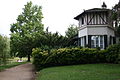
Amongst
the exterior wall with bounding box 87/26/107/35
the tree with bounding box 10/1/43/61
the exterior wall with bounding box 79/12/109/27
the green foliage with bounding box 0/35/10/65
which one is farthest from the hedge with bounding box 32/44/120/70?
the tree with bounding box 10/1/43/61

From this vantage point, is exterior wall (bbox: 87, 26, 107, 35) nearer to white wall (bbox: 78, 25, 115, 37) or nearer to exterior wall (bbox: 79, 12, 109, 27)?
white wall (bbox: 78, 25, 115, 37)

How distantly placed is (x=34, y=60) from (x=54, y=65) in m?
2.18

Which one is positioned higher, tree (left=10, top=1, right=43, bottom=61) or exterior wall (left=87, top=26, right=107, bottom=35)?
tree (left=10, top=1, right=43, bottom=61)

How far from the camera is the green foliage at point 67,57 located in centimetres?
2162

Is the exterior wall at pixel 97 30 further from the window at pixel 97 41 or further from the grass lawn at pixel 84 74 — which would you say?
the grass lawn at pixel 84 74

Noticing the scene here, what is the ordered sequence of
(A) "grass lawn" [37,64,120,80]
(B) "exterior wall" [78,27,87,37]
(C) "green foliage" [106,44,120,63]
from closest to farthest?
1. (A) "grass lawn" [37,64,120,80]
2. (C) "green foliage" [106,44,120,63]
3. (B) "exterior wall" [78,27,87,37]

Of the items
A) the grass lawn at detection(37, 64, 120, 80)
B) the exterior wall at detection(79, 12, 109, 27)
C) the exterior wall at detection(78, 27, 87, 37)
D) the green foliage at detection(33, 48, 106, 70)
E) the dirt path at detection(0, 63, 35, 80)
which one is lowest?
the dirt path at detection(0, 63, 35, 80)

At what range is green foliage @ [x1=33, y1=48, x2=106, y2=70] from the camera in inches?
851

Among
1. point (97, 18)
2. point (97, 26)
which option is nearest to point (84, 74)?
point (97, 26)

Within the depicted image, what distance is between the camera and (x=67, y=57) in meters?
21.8

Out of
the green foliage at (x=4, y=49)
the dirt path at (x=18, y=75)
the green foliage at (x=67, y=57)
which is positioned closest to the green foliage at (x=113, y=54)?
the green foliage at (x=67, y=57)

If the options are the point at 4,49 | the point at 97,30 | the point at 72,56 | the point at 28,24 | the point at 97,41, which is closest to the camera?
the point at 72,56

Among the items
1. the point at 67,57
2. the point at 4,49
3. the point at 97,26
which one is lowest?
the point at 67,57

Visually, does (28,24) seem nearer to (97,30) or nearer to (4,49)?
(4,49)
